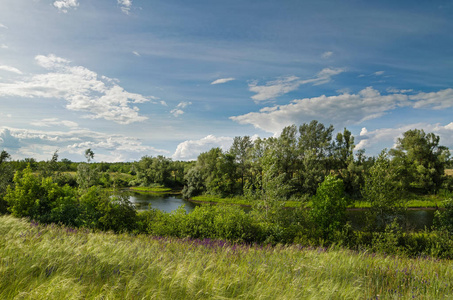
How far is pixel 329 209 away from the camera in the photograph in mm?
13805

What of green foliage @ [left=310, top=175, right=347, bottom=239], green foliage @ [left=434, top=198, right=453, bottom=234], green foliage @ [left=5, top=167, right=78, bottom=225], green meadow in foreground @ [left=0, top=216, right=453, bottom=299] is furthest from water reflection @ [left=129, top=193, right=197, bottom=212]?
green meadow in foreground @ [left=0, top=216, right=453, bottom=299]

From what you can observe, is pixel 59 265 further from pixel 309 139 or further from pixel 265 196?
pixel 309 139

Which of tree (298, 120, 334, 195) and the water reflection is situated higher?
tree (298, 120, 334, 195)

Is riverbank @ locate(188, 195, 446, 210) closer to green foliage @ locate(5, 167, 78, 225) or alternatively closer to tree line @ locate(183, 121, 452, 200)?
tree line @ locate(183, 121, 452, 200)

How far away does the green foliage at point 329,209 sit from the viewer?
13.7m

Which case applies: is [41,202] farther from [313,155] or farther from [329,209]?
[313,155]

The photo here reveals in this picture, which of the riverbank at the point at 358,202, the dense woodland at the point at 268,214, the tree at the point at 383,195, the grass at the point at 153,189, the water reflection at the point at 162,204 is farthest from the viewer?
the grass at the point at 153,189

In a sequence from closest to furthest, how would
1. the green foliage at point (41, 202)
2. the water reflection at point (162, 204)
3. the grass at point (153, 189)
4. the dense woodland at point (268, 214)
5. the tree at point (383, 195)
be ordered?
1. the dense woodland at point (268, 214)
2. the green foliage at point (41, 202)
3. the tree at point (383, 195)
4. the water reflection at point (162, 204)
5. the grass at point (153, 189)

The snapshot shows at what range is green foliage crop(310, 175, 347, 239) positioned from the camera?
1366cm

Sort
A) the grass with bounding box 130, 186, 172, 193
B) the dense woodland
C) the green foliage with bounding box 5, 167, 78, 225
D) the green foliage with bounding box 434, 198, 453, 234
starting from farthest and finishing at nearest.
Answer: the grass with bounding box 130, 186, 172, 193 < the green foliage with bounding box 434, 198, 453, 234 < the green foliage with bounding box 5, 167, 78, 225 < the dense woodland

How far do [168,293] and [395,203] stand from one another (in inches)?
618

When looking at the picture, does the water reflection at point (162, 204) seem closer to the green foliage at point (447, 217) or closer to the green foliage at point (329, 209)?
the green foliage at point (329, 209)

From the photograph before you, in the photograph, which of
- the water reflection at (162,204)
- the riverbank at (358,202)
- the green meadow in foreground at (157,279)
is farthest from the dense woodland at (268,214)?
the riverbank at (358,202)

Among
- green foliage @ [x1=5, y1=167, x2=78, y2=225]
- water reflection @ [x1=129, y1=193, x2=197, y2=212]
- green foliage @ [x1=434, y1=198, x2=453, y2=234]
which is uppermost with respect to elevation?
green foliage @ [x1=5, y1=167, x2=78, y2=225]
